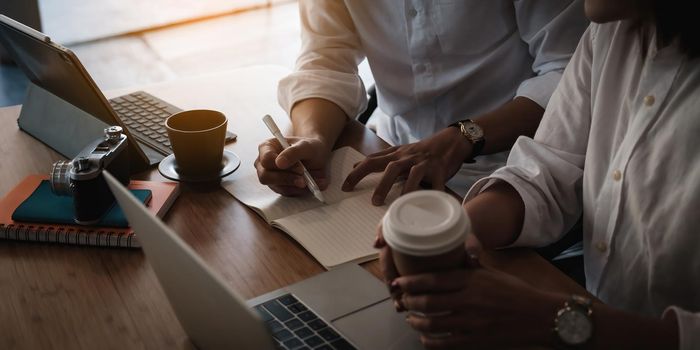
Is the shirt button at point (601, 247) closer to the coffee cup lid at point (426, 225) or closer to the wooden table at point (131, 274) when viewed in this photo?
the wooden table at point (131, 274)

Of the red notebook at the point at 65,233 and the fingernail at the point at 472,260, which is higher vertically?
the fingernail at the point at 472,260

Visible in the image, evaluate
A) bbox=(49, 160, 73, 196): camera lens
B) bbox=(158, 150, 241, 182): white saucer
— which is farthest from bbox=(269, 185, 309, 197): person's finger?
bbox=(49, 160, 73, 196): camera lens

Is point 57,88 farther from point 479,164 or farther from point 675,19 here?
point 675,19

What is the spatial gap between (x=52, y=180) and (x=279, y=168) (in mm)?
359

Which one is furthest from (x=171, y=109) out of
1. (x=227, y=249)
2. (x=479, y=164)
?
(x=479, y=164)

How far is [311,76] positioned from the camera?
65.7 inches

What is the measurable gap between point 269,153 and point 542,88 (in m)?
0.57

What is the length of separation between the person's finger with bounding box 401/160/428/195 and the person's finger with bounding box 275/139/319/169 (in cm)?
18

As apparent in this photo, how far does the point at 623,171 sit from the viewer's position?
3.77 feet

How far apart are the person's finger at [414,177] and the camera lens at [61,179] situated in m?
0.53

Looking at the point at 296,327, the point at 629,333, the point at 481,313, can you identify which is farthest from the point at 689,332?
the point at 296,327

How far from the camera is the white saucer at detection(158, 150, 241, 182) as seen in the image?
53.3 inches

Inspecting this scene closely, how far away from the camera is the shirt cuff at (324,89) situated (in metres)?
1.62

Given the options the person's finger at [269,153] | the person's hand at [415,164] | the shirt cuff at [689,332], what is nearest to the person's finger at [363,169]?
the person's hand at [415,164]
